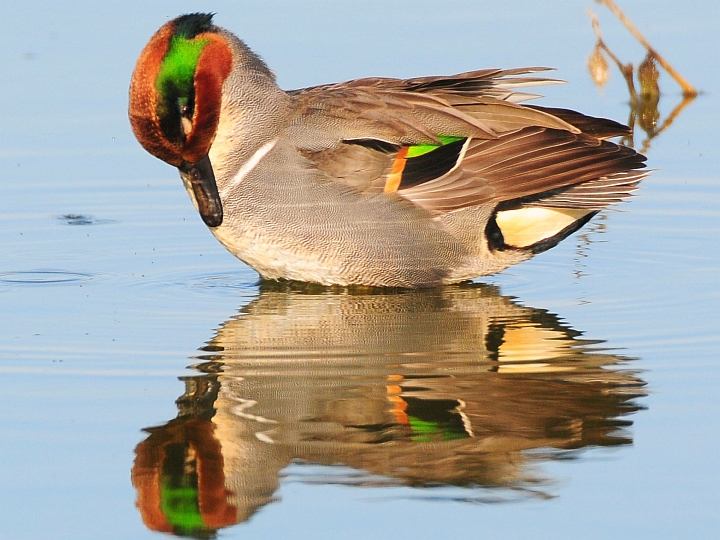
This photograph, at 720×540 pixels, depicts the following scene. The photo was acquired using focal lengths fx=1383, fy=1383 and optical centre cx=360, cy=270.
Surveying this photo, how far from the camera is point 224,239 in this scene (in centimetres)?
797

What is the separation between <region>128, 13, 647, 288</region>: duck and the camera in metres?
7.82

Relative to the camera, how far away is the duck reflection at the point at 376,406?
5.11 m

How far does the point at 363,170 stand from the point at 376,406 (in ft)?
7.52

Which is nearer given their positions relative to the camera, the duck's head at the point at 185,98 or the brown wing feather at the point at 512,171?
the duck's head at the point at 185,98

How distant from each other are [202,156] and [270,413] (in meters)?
2.45

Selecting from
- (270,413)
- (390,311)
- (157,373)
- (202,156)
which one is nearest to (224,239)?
(202,156)

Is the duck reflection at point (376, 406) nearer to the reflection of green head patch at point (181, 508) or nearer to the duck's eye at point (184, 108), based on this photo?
the reflection of green head patch at point (181, 508)

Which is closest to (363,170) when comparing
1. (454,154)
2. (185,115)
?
(454,154)

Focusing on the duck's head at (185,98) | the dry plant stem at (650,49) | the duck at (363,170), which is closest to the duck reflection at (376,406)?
the duck at (363,170)

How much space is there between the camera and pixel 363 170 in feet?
25.7

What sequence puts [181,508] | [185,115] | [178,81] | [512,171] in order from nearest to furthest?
[181,508] < [178,81] < [185,115] < [512,171]

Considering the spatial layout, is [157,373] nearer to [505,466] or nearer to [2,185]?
[505,466]

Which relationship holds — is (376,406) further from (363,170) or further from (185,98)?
(185,98)

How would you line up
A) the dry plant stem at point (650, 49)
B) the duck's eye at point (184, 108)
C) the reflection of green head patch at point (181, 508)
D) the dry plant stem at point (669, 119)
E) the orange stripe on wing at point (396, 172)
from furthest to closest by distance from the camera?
the dry plant stem at point (650, 49)
the dry plant stem at point (669, 119)
the orange stripe on wing at point (396, 172)
the duck's eye at point (184, 108)
the reflection of green head patch at point (181, 508)
